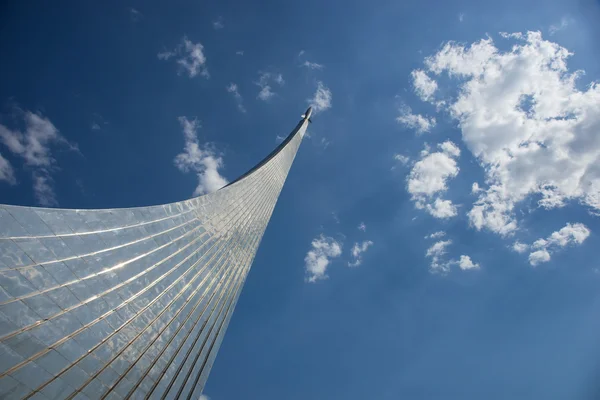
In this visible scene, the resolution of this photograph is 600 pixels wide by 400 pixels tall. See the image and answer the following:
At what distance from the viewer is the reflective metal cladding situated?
13.8 m

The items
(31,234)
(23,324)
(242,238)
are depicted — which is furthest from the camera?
(242,238)

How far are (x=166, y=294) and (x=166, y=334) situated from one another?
10.1 ft

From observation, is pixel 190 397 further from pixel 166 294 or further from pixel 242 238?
pixel 242 238

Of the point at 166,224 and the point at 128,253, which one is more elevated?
the point at 166,224

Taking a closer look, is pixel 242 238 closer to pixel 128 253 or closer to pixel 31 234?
pixel 128 253

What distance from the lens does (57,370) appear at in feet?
47.2

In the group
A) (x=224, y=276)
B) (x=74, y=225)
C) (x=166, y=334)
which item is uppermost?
(x=224, y=276)

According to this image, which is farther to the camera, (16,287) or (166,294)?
(166,294)

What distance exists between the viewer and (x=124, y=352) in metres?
19.5

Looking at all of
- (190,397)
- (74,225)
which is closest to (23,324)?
(74,225)

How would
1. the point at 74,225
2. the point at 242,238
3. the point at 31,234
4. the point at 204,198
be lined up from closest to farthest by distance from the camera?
the point at 31,234 < the point at 74,225 < the point at 204,198 < the point at 242,238

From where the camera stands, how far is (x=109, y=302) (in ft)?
64.4

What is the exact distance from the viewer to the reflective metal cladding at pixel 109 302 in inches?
543

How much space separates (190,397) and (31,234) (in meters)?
17.5
